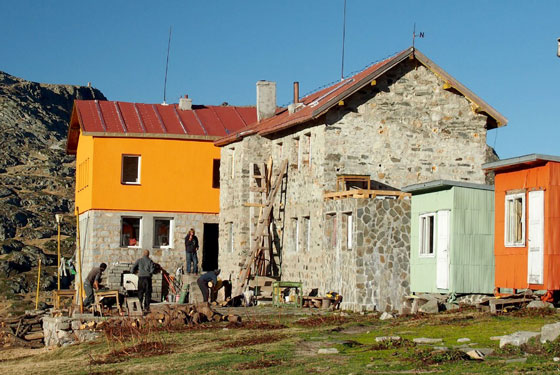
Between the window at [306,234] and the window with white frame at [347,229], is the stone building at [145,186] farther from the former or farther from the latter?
the window with white frame at [347,229]

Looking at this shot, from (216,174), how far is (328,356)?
26414 mm

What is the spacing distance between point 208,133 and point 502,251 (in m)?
20.4

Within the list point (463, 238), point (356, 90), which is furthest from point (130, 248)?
point (463, 238)

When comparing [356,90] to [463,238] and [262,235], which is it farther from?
[463,238]

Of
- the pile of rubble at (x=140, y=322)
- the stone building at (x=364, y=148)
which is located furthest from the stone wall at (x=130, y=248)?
the pile of rubble at (x=140, y=322)

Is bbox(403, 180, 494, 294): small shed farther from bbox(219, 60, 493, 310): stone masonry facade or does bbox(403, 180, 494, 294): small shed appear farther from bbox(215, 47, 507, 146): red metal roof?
bbox(215, 47, 507, 146): red metal roof

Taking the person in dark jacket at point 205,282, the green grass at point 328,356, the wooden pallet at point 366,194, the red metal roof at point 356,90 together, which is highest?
the red metal roof at point 356,90

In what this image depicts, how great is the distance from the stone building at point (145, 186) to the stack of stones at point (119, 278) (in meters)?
0.30

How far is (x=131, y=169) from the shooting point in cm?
4344

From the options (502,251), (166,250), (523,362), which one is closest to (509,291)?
(502,251)

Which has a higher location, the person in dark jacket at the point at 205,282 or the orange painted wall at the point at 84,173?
the orange painted wall at the point at 84,173

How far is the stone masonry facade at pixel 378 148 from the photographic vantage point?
31672mm

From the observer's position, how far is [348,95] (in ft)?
103

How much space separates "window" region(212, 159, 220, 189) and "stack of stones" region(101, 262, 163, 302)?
468 cm
